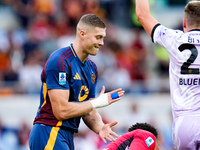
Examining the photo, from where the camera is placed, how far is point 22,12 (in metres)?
15.2

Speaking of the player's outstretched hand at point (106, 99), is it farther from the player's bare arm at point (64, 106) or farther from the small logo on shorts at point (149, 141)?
the small logo on shorts at point (149, 141)

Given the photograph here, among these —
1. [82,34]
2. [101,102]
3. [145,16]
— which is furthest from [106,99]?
[145,16]

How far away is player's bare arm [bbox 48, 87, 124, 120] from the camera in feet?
19.0

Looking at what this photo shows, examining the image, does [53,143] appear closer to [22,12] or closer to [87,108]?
[87,108]

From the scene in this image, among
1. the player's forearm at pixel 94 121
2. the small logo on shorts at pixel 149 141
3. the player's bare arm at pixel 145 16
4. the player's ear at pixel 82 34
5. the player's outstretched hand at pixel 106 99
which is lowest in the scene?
the player's forearm at pixel 94 121

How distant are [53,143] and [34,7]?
9.73 meters

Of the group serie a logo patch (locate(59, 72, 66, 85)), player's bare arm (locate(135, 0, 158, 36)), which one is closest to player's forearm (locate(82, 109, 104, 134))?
serie a logo patch (locate(59, 72, 66, 85))

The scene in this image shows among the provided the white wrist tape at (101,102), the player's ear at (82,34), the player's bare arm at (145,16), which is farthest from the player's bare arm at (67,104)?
the player's bare arm at (145,16)

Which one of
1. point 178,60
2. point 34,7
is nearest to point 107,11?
point 34,7

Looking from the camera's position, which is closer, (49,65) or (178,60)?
(178,60)

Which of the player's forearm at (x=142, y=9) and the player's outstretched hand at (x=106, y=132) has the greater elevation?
the player's forearm at (x=142, y=9)

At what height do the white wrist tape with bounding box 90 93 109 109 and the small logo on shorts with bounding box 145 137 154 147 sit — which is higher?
the white wrist tape with bounding box 90 93 109 109

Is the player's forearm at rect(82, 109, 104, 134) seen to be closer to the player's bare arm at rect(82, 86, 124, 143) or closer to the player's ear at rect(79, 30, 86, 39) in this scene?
the player's bare arm at rect(82, 86, 124, 143)

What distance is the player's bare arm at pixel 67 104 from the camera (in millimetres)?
5781
